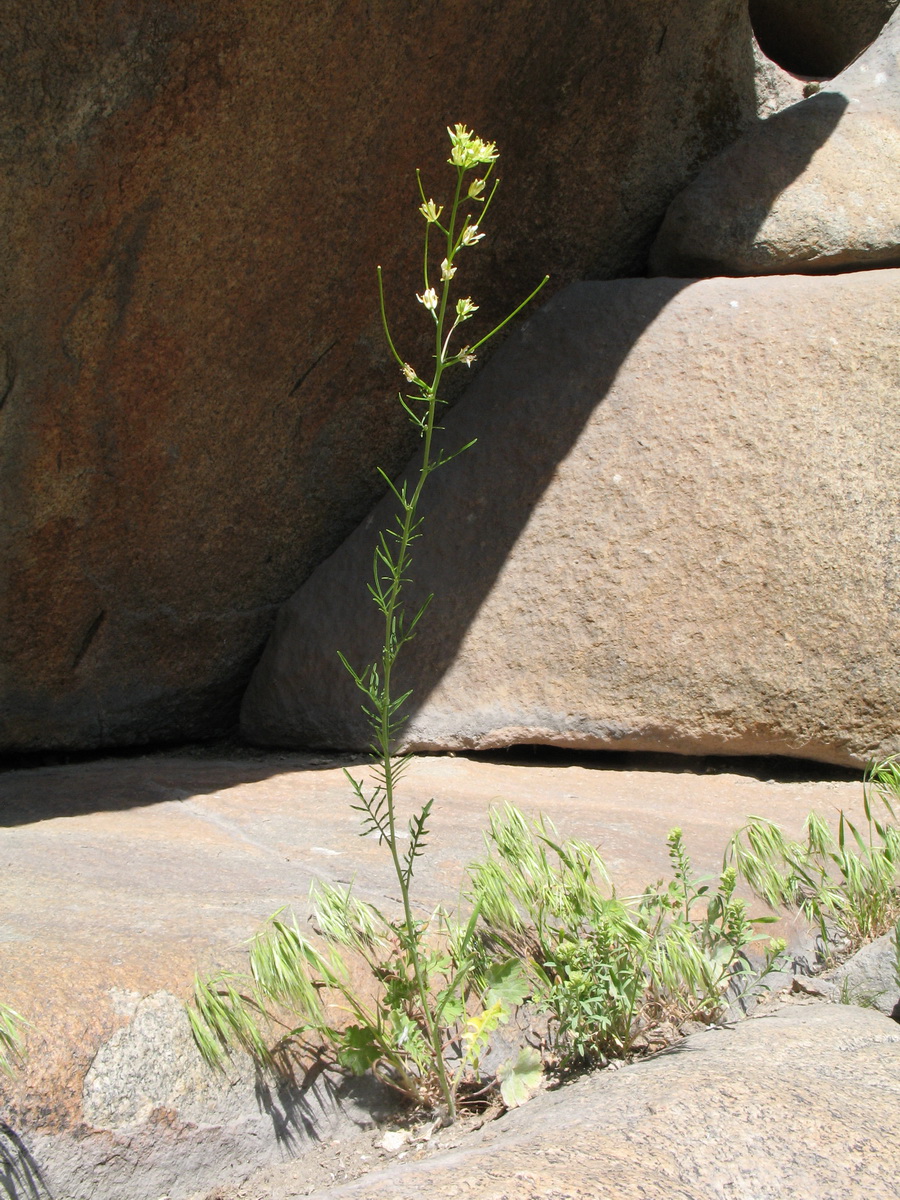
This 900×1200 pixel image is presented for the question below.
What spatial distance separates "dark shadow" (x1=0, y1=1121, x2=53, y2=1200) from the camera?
152cm

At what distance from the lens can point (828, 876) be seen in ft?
8.02

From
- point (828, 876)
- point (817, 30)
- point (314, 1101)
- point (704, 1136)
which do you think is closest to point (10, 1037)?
point (314, 1101)

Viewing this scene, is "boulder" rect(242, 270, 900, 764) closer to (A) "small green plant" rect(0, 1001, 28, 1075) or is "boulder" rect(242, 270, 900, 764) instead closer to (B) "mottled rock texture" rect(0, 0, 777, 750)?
(B) "mottled rock texture" rect(0, 0, 777, 750)

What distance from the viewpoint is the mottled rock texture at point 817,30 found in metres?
4.80

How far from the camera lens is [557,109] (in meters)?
4.00

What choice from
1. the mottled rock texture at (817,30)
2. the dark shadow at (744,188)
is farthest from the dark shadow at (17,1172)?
the mottled rock texture at (817,30)

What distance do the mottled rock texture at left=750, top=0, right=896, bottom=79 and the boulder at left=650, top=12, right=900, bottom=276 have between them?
0.87m

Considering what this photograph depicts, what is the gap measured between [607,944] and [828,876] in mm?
719

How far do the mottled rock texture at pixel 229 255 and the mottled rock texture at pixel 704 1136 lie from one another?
2186mm

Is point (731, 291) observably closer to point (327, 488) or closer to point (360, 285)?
point (360, 285)

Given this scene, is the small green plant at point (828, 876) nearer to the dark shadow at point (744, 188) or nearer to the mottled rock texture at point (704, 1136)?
the mottled rock texture at point (704, 1136)

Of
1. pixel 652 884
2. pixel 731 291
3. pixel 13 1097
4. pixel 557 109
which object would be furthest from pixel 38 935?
pixel 557 109

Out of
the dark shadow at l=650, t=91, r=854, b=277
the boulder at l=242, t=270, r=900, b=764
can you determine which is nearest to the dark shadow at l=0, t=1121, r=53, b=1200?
the boulder at l=242, t=270, r=900, b=764

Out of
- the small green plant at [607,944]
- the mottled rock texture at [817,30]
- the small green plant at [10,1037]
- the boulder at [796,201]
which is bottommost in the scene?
the small green plant at [10,1037]
